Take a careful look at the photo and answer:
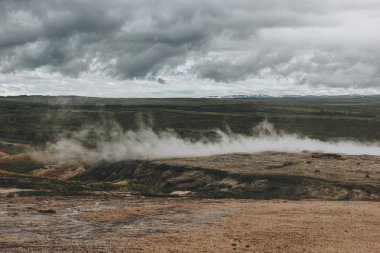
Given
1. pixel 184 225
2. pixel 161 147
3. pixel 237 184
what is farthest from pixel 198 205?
pixel 161 147

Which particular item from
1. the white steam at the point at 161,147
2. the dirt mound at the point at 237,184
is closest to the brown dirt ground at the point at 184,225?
the dirt mound at the point at 237,184

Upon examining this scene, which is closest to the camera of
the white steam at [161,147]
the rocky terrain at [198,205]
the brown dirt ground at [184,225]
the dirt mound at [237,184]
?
the brown dirt ground at [184,225]

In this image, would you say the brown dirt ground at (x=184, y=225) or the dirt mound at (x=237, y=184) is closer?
the brown dirt ground at (x=184, y=225)

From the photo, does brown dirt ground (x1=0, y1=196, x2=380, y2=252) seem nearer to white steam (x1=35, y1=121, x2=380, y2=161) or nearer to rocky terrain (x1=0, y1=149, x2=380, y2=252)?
rocky terrain (x1=0, y1=149, x2=380, y2=252)

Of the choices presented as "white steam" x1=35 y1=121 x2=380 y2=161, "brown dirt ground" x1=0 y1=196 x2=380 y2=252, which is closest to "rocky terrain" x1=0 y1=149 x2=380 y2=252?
"brown dirt ground" x1=0 y1=196 x2=380 y2=252

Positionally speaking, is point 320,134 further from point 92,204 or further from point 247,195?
point 92,204

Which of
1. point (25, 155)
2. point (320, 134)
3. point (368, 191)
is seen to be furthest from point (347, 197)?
point (320, 134)

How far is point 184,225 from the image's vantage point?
4422 cm

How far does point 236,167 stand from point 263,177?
894 cm

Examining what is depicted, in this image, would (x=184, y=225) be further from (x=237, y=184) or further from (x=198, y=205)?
(x=237, y=184)

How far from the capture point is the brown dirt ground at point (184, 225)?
35812mm

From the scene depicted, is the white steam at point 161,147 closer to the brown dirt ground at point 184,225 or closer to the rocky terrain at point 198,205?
the rocky terrain at point 198,205

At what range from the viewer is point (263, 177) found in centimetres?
7075

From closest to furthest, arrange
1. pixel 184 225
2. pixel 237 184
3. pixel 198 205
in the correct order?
pixel 184 225, pixel 198 205, pixel 237 184
